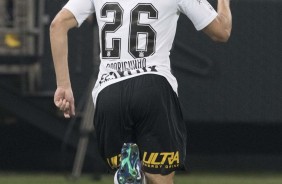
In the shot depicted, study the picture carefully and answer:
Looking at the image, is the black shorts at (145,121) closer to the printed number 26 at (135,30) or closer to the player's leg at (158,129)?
the player's leg at (158,129)

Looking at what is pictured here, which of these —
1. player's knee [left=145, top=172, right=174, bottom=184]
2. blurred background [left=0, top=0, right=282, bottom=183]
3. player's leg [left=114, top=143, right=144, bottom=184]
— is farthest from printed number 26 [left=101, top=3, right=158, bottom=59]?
blurred background [left=0, top=0, right=282, bottom=183]

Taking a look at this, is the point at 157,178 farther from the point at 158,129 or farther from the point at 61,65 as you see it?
the point at 61,65

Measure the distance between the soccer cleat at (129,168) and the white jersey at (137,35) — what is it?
1.48ft

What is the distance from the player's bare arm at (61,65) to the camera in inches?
300

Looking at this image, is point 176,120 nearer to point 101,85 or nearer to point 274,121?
point 101,85

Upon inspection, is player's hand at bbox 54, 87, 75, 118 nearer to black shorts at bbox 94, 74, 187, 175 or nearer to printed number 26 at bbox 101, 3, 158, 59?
black shorts at bbox 94, 74, 187, 175

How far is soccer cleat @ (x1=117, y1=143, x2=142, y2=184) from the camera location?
740 cm

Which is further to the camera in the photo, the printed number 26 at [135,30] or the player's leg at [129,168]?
the printed number 26 at [135,30]

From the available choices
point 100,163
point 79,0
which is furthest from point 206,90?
point 79,0

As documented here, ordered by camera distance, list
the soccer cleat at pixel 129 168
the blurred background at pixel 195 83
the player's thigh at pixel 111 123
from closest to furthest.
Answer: the soccer cleat at pixel 129 168 < the player's thigh at pixel 111 123 < the blurred background at pixel 195 83

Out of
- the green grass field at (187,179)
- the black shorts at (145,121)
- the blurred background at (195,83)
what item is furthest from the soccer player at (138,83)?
the blurred background at (195,83)

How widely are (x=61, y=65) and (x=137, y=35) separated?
20.3 inches

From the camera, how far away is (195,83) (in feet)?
57.4

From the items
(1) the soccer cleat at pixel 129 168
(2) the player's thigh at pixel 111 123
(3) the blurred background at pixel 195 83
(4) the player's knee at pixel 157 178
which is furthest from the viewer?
(3) the blurred background at pixel 195 83
